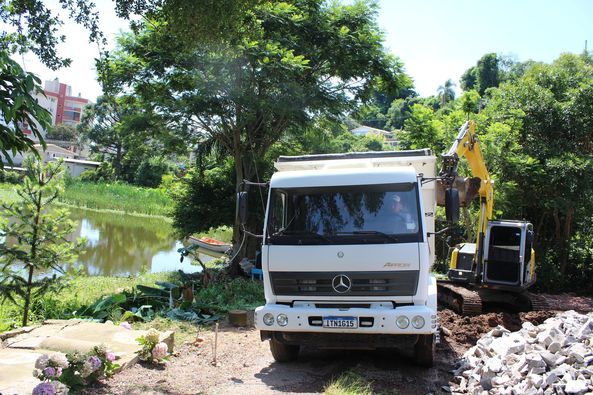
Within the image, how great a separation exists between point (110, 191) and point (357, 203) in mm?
44145

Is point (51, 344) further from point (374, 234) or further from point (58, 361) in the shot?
point (374, 234)

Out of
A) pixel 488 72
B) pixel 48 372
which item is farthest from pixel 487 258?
pixel 488 72

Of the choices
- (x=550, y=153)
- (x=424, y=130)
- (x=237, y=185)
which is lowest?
(x=237, y=185)

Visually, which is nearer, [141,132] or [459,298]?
[459,298]

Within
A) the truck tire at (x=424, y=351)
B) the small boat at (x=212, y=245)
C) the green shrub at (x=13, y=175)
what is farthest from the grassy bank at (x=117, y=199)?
the truck tire at (x=424, y=351)

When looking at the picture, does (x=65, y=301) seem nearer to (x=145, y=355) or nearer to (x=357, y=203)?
(x=145, y=355)

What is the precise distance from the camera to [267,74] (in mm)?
14070

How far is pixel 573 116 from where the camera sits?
17.6 m

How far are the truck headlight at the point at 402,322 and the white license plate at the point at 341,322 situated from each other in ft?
1.60

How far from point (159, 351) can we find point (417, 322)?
10.3ft

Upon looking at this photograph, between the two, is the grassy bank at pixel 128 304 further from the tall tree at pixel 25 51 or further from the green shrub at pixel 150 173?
the green shrub at pixel 150 173

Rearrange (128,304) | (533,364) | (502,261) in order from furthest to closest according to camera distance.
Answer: (502,261), (128,304), (533,364)

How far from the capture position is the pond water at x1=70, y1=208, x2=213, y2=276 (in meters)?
21.8

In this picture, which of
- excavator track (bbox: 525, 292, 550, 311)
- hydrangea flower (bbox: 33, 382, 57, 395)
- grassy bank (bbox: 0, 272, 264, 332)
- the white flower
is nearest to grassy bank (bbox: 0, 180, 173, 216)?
grassy bank (bbox: 0, 272, 264, 332)
